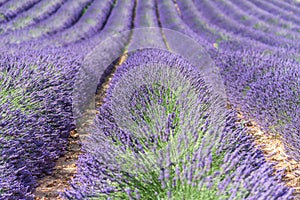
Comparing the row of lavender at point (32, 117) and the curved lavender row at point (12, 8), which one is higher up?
the row of lavender at point (32, 117)

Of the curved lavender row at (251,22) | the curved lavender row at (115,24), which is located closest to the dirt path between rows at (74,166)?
the curved lavender row at (115,24)

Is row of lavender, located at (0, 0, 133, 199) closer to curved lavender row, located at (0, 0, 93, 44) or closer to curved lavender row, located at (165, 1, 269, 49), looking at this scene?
curved lavender row, located at (0, 0, 93, 44)

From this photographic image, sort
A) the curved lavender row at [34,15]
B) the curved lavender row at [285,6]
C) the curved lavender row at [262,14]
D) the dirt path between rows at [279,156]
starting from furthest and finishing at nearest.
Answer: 1. the curved lavender row at [285,6]
2. the curved lavender row at [262,14]
3. the curved lavender row at [34,15]
4. the dirt path between rows at [279,156]

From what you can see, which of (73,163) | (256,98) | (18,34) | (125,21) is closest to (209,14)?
(125,21)

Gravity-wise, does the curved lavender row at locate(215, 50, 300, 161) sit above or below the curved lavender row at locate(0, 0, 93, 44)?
above

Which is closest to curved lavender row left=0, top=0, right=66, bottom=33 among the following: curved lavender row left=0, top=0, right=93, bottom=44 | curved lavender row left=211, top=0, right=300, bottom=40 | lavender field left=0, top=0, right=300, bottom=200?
curved lavender row left=0, top=0, right=93, bottom=44

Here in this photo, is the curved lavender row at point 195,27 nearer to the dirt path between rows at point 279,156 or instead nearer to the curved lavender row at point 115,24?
the curved lavender row at point 115,24
